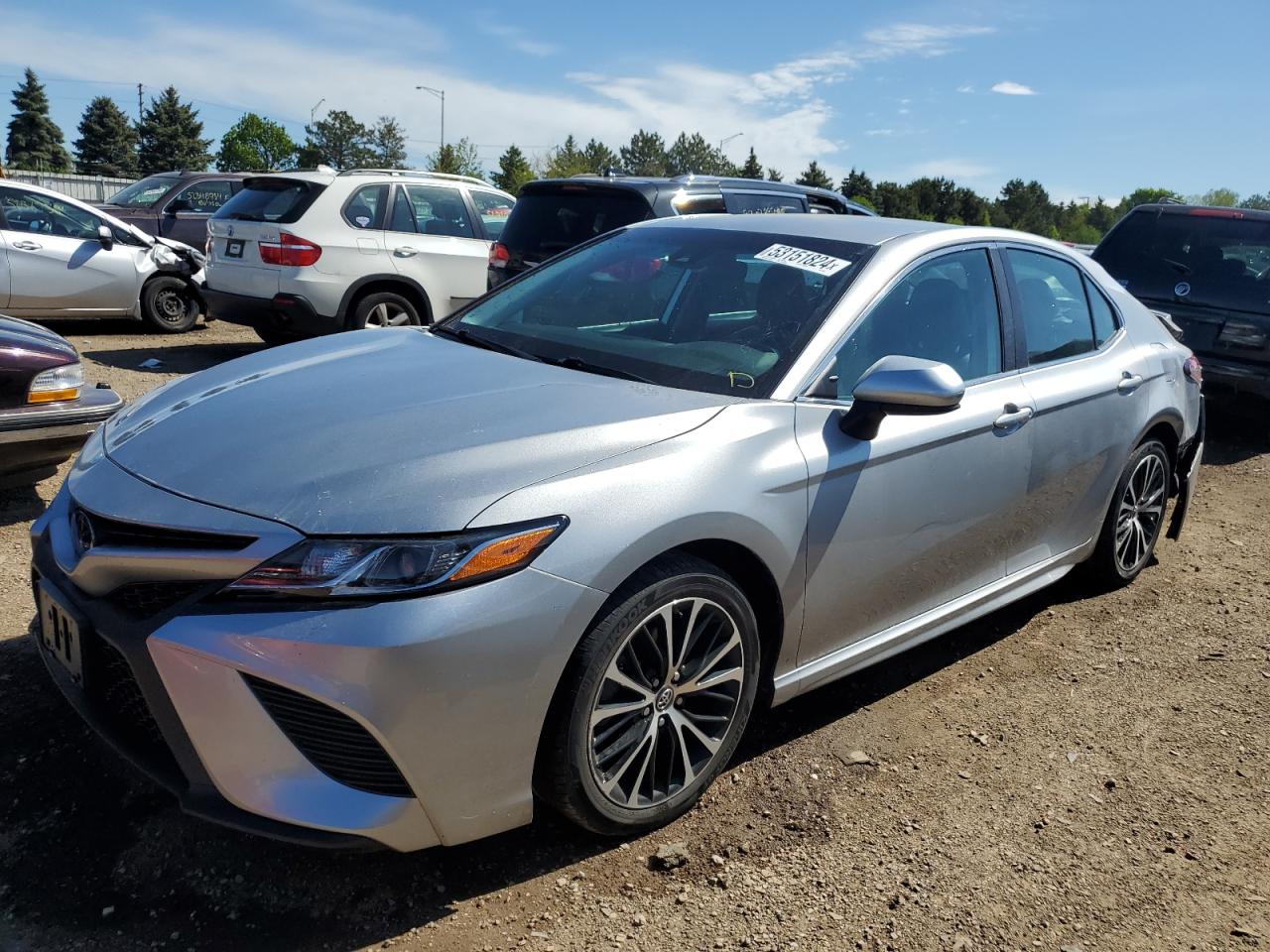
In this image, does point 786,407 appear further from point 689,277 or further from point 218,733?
point 218,733

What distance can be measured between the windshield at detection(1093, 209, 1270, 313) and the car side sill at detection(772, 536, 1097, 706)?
4787 millimetres

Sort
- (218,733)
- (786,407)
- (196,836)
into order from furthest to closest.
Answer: (786,407)
(196,836)
(218,733)

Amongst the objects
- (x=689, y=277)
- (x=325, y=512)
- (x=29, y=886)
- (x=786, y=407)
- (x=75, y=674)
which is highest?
(x=689, y=277)

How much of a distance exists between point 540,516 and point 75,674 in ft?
4.01

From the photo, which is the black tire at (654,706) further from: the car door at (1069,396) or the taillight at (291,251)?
the taillight at (291,251)

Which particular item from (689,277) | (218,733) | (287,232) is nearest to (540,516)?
(218,733)

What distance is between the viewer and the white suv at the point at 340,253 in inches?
340

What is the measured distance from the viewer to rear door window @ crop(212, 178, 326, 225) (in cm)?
882

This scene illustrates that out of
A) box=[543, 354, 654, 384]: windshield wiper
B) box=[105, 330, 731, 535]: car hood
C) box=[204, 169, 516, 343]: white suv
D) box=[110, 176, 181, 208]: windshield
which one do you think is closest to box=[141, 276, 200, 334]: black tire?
box=[204, 169, 516, 343]: white suv

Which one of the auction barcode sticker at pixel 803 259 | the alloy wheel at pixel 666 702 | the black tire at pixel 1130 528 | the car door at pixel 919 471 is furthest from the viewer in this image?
the black tire at pixel 1130 528

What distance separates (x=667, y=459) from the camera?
8.62 ft

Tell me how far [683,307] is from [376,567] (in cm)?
164

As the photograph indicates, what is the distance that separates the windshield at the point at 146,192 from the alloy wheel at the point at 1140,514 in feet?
44.6

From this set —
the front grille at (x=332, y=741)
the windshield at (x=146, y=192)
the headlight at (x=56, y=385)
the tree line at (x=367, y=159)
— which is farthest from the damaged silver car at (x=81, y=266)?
the tree line at (x=367, y=159)
